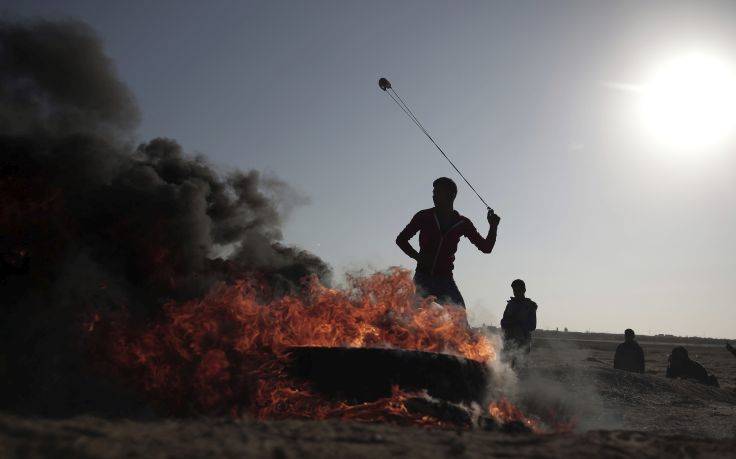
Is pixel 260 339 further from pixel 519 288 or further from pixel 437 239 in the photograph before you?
pixel 519 288

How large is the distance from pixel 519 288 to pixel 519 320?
0.62 metres

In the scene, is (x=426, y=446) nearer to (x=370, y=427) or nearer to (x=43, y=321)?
(x=370, y=427)

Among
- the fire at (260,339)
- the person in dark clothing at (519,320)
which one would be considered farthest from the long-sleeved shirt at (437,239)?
the person in dark clothing at (519,320)

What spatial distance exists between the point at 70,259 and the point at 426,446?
21.2ft

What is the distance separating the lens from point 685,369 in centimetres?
1537

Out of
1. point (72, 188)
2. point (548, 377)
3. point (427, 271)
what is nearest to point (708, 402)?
point (548, 377)

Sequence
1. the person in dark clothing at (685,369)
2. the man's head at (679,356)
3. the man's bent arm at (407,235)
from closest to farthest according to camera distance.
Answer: the man's bent arm at (407,235) → the person in dark clothing at (685,369) → the man's head at (679,356)

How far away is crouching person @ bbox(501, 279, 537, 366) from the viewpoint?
10281 millimetres

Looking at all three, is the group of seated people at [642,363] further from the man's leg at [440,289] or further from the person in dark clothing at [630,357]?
the man's leg at [440,289]

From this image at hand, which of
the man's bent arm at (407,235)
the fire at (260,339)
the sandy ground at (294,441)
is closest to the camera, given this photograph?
the sandy ground at (294,441)

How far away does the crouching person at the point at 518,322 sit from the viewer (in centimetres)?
1028

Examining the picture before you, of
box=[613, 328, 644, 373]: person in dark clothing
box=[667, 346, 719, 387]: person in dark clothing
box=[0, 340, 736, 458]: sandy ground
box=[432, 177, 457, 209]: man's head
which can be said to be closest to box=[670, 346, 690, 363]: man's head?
box=[667, 346, 719, 387]: person in dark clothing

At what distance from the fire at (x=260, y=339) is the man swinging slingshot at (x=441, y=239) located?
0.82 ft

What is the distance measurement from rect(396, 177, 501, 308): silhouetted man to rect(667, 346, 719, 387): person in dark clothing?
10.7 meters
